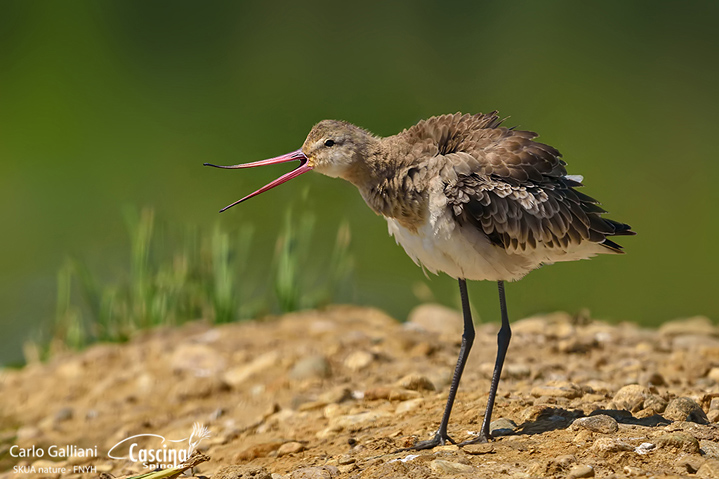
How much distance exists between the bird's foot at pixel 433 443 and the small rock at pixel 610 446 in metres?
0.78

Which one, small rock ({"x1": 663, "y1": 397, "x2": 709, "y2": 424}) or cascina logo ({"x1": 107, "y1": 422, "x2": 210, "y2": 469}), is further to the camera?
cascina logo ({"x1": 107, "y1": 422, "x2": 210, "y2": 469})

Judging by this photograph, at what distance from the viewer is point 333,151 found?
14.1 feet

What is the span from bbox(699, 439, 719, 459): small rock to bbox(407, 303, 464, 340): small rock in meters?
3.29

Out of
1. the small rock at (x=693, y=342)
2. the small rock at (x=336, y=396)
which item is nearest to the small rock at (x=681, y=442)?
the small rock at (x=336, y=396)

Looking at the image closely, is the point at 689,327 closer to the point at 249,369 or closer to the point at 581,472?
the point at 249,369

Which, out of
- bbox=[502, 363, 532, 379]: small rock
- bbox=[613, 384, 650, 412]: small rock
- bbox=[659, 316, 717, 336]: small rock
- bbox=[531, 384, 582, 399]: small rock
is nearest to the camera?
bbox=[613, 384, 650, 412]: small rock

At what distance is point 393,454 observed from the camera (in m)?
3.90

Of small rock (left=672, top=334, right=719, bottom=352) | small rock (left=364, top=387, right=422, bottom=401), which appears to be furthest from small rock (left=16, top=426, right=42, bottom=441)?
small rock (left=672, top=334, right=719, bottom=352)

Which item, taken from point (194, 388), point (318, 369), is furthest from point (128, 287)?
point (318, 369)

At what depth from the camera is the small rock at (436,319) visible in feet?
23.2

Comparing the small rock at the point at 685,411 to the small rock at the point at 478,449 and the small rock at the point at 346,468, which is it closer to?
the small rock at the point at 478,449

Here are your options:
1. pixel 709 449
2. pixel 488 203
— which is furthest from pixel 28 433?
pixel 709 449

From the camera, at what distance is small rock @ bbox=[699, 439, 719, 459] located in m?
3.50

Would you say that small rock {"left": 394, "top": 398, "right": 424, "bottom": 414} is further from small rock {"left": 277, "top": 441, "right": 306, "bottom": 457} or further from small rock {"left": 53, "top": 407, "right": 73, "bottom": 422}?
small rock {"left": 53, "top": 407, "right": 73, "bottom": 422}
